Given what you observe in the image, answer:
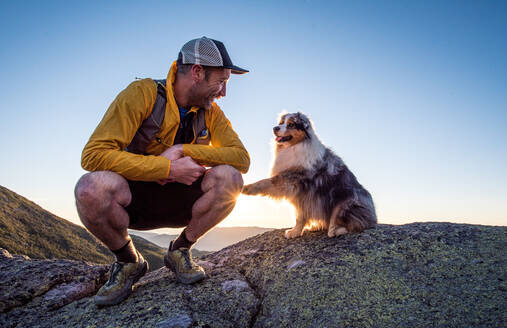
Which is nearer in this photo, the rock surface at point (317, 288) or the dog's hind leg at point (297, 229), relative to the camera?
the rock surface at point (317, 288)

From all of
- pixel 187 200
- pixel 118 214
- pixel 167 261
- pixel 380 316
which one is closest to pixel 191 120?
pixel 187 200

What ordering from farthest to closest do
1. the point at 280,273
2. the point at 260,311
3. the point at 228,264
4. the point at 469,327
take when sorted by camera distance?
1. the point at 228,264
2. the point at 280,273
3. the point at 260,311
4. the point at 469,327

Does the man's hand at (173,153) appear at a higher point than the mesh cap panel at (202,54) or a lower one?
lower

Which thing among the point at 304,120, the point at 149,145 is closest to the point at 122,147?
the point at 149,145

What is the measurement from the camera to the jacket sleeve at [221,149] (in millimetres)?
2695

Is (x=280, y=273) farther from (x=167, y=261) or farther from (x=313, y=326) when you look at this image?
(x=167, y=261)

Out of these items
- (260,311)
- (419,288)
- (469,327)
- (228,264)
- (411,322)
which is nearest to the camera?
(469,327)

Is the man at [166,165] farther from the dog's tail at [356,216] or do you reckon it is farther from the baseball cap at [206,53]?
the dog's tail at [356,216]

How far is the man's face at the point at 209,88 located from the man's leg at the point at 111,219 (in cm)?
101

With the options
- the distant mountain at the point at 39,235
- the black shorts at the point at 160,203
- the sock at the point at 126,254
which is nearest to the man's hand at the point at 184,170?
the black shorts at the point at 160,203

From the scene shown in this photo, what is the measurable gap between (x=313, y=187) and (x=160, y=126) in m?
2.21

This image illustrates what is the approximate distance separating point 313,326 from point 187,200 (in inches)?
60.8

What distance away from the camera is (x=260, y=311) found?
242cm

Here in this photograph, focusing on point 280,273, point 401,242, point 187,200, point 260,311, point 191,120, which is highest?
point 191,120
